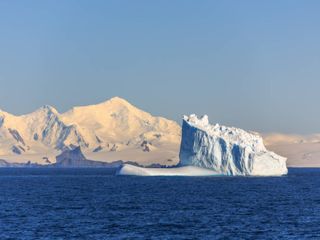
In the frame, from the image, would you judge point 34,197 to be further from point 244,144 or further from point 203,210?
point 244,144

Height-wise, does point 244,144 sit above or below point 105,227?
above

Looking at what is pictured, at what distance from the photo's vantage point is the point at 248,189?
108m

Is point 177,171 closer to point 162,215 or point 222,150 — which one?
point 222,150

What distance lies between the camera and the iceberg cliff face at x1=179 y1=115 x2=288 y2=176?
433 feet

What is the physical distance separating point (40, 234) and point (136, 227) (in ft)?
28.0

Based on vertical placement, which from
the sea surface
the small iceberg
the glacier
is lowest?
the sea surface

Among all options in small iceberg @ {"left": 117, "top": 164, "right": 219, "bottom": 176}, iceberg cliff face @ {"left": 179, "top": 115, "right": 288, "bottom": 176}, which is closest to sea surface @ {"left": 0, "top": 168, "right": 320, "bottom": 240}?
iceberg cliff face @ {"left": 179, "top": 115, "right": 288, "bottom": 176}

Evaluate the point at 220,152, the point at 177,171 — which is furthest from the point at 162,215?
the point at 177,171

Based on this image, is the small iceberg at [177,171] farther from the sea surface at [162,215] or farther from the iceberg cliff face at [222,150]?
the sea surface at [162,215]

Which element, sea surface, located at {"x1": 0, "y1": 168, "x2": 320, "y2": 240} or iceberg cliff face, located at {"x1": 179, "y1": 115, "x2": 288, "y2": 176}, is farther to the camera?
iceberg cliff face, located at {"x1": 179, "y1": 115, "x2": 288, "y2": 176}

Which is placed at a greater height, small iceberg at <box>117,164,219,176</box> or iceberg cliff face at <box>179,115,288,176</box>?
iceberg cliff face at <box>179,115,288,176</box>

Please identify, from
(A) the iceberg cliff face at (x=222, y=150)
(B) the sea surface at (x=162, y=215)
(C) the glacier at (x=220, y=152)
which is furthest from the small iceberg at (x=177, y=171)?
(B) the sea surface at (x=162, y=215)

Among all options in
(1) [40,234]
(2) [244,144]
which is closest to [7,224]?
(1) [40,234]

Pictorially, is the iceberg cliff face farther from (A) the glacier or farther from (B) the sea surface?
(B) the sea surface
